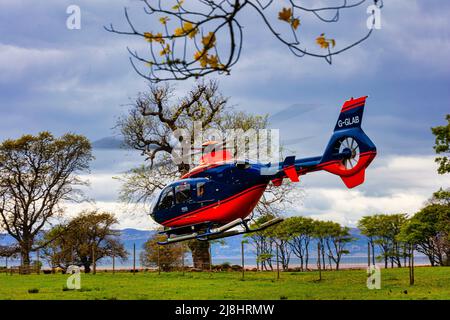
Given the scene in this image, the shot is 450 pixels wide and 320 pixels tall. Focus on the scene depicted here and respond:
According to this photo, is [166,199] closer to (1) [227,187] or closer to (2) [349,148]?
(1) [227,187]

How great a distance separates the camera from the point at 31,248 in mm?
44344

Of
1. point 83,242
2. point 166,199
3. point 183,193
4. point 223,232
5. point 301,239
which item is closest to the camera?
point 223,232

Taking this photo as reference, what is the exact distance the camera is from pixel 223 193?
53.9ft

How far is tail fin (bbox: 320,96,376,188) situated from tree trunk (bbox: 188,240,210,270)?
23.5 meters

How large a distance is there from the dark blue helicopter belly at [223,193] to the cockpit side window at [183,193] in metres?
0.11

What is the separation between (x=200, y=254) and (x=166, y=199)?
21823 mm

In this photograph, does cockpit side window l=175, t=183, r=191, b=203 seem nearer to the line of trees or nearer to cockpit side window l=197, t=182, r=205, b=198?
cockpit side window l=197, t=182, r=205, b=198

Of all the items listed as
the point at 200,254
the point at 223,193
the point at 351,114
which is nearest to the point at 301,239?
the point at 200,254

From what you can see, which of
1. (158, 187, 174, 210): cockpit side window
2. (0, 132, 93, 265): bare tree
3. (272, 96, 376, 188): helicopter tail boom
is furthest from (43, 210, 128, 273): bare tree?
(272, 96, 376, 188): helicopter tail boom

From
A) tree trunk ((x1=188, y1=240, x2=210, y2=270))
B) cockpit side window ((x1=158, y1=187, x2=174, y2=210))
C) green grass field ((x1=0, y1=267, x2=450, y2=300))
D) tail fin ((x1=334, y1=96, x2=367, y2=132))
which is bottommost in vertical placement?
green grass field ((x1=0, y1=267, x2=450, y2=300))

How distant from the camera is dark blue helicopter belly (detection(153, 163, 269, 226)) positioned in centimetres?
1631

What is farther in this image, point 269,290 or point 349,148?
point 269,290
